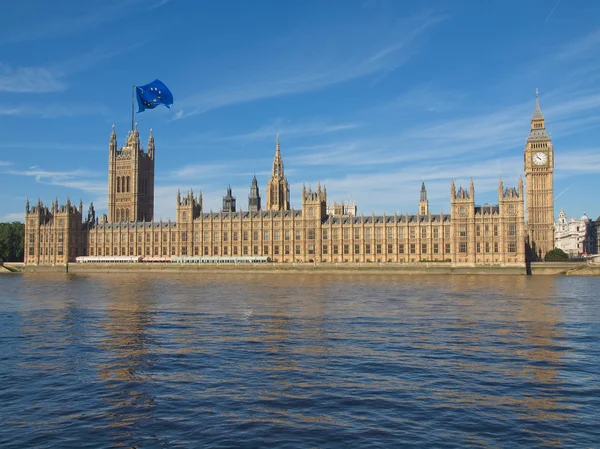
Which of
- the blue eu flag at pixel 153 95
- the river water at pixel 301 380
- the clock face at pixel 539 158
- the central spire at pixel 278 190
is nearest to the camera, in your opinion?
the river water at pixel 301 380

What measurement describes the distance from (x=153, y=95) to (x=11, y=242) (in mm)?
124148

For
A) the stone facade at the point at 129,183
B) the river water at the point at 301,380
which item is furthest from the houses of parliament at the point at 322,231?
the river water at the point at 301,380

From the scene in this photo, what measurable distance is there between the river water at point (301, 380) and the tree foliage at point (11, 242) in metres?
125

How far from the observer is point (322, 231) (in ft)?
428

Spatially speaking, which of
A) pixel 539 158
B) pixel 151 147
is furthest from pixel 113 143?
pixel 539 158

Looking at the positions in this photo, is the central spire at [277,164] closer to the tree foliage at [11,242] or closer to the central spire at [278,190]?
the central spire at [278,190]

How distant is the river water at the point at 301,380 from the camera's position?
1642 cm

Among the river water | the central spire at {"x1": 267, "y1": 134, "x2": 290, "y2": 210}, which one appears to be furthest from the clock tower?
the river water

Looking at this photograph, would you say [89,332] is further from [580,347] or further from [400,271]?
[400,271]

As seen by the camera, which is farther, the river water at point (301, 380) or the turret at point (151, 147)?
the turret at point (151, 147)

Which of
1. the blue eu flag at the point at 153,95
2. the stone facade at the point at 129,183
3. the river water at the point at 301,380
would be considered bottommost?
the river water at the point at 301,380

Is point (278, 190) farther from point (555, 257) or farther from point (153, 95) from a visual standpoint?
point (153, 95)

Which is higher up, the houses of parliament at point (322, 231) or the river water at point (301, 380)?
the houses of parliament at point (322, 231)

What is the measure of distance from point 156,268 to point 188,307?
283 feet
